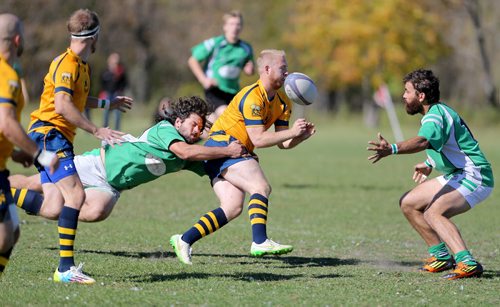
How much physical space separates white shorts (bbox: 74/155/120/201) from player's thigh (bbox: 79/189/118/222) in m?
0.09

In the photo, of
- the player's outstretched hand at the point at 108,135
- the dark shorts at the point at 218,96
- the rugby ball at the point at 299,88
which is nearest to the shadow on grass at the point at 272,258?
the rugby ball at the point at 299,88

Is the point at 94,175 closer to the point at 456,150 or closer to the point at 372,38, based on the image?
the point at 456,150

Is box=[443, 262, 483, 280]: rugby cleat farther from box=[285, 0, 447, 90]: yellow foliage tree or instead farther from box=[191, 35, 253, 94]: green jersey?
box=[285, 0, 447, 90]: yellow foliage tree

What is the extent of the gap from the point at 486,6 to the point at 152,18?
27041 millimetres

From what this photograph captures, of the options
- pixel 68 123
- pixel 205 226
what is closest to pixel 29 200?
pixel 68 123

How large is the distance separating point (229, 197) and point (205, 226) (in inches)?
15.2

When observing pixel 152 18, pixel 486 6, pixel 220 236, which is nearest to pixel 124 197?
pixel 220 236

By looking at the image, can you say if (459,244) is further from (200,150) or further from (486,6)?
(486,6)

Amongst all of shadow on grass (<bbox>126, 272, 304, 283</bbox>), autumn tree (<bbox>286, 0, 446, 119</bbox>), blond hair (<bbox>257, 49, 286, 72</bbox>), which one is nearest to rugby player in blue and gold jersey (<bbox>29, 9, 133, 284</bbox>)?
shadow on grass (<bbox>126, 272, 304, 283</bbox>)

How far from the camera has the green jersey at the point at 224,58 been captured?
1473 cm

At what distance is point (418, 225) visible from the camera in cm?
809

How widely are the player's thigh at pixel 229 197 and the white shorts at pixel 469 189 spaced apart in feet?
6.59

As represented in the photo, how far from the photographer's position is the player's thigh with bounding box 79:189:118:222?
26.5 ft

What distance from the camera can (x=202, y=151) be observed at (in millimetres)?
7664
